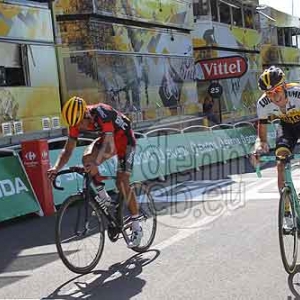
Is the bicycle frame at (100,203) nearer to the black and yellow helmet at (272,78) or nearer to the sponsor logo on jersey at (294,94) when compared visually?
the black and yellow helmet at (272,78)

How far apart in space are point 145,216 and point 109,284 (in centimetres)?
150

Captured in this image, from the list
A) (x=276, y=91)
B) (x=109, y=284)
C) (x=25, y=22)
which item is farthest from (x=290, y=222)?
(x=25, y=22)

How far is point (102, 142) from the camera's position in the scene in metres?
6.02

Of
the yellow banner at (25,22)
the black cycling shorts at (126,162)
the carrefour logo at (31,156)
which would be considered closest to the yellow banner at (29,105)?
the yellow banner at (25,22)

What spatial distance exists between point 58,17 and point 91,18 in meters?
1.00

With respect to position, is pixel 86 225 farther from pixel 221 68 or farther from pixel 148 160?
pixel 221 68

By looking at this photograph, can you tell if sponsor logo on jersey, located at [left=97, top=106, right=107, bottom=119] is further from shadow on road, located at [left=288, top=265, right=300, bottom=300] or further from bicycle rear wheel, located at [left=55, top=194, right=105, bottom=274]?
shadow on road, located at [left=288, top=265, right=300, bottom=300]

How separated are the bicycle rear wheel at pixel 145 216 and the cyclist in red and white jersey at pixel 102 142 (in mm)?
200

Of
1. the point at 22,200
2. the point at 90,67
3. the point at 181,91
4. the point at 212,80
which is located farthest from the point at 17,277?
the point at 212,80

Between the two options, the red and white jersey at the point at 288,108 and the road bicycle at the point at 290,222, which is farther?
the red and white jersey at the point at 288,108

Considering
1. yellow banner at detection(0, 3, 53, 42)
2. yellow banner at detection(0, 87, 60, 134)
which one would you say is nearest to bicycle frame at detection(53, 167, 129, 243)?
yellow banner at detection(0, 87, 60, 134)

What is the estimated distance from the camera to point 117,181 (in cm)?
635

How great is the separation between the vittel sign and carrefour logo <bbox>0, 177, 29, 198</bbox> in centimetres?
1615

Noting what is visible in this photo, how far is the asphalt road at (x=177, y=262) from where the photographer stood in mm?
5164
